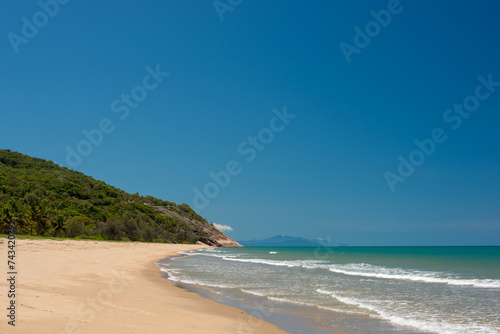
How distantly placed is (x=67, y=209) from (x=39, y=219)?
86.7ft

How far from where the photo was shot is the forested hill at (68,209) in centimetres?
6275

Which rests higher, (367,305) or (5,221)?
(5,221)

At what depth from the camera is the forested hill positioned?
62750mm

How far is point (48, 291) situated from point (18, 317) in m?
4.77

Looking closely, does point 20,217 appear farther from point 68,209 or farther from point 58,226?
point 68,209

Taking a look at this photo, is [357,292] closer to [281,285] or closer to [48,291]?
[281,285]

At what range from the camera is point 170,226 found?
445 ft

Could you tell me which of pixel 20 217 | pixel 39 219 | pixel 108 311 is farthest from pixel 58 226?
pixel 108 311

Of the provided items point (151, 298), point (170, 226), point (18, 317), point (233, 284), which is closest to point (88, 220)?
point (170, 226)

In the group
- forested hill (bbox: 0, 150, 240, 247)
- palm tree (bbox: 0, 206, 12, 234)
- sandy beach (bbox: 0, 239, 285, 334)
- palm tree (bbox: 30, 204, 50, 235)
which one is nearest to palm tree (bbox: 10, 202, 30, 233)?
forested hill (bbox: 0, 150, 240, 247)

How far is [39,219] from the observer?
61.8 meters

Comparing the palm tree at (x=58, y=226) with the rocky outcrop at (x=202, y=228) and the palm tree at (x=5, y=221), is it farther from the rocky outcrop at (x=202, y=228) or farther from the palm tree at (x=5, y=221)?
the rocky outcrop at (x=202, y=228)

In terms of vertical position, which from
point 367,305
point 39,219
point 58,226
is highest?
point 39,219

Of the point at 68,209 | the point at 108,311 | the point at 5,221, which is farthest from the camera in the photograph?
the point at 68,209
